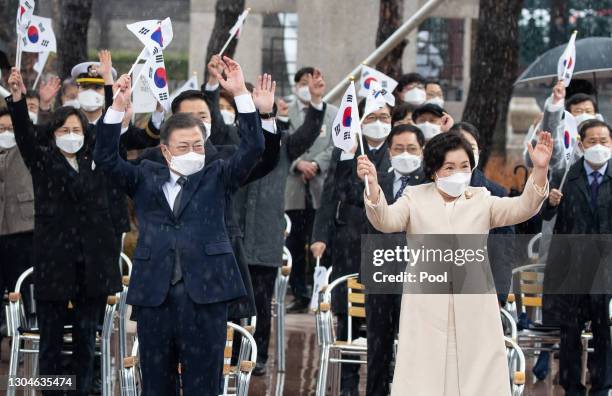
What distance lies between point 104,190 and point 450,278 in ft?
9.08

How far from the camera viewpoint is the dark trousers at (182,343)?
7.60m

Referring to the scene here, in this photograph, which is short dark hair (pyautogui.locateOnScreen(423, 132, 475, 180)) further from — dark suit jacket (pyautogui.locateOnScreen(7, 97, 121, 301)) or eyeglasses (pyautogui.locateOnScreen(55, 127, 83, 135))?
eyeglasses (pyautogui.locateOnScreen(55, 127, 83, 135))

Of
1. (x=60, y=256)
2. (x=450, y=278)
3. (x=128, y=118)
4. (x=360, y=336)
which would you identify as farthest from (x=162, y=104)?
(x=450, y=278)

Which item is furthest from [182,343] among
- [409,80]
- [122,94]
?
[409,80]

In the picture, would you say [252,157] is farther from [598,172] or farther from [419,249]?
[598,172]

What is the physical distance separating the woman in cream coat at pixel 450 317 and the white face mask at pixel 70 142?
244 cm

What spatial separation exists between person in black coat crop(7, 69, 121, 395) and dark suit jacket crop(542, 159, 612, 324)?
2980 mm

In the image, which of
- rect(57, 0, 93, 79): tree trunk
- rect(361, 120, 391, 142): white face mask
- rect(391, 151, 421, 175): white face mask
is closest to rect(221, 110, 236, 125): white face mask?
rect(361, 120, 391, 142): white face mask

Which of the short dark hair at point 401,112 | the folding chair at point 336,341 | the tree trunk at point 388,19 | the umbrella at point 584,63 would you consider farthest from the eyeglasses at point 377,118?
the tree trunk at point 388,19

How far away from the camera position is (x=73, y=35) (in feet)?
54.3

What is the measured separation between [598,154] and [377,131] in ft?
4.91

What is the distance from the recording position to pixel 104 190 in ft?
31.6

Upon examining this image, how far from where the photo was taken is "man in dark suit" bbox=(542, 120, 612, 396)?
999cm

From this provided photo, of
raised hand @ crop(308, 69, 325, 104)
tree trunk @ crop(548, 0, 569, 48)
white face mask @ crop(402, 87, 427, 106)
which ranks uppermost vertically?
tree trunk @ crop(548, 0, 569, 48)
